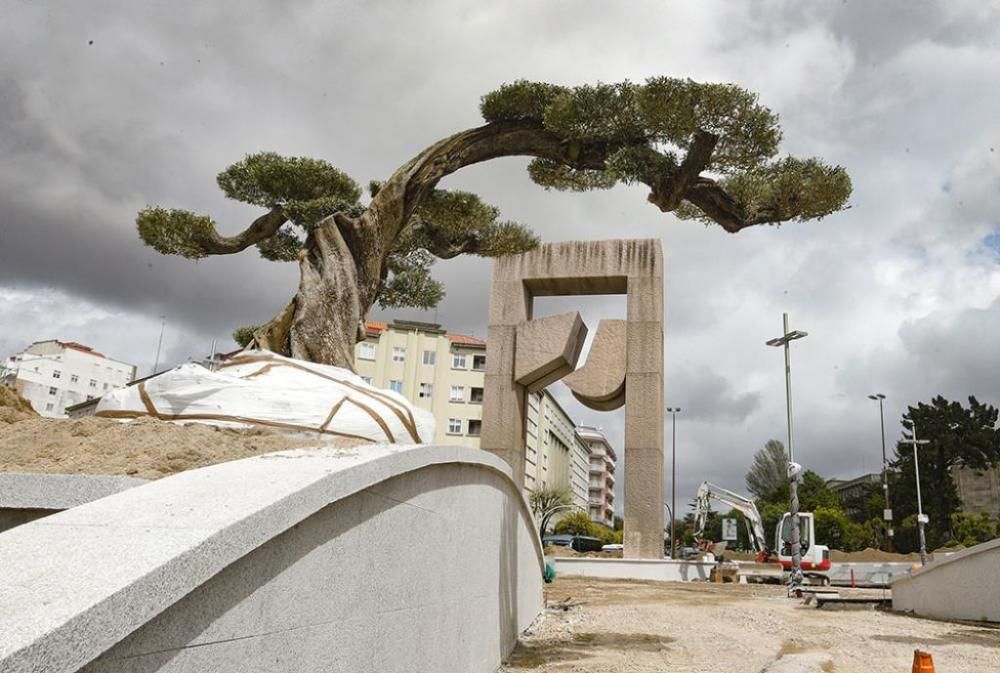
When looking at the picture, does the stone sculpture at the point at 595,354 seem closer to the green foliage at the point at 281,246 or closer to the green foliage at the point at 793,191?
the green foliage at the point at 281,246

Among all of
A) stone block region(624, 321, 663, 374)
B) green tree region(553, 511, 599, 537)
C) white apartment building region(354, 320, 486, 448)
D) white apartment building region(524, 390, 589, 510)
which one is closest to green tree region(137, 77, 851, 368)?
stone block region(624, 321, 663, 374)

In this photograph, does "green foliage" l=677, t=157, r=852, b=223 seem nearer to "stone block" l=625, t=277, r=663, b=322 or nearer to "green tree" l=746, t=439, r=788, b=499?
"stone block" l=625, t=277, r=663, b=322

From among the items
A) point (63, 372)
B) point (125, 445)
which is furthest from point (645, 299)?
point (63, 372)

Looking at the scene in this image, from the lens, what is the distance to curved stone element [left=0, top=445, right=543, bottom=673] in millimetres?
1658

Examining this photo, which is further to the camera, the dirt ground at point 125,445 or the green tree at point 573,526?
the green tree at point 573,526

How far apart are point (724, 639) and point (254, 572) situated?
24.6 ft

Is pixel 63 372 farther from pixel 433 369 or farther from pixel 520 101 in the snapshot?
pixel 520 101

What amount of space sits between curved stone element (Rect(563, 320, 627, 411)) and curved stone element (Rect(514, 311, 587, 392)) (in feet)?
1.70

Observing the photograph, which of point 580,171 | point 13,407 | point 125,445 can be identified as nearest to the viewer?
point 125,445

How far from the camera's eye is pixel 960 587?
38.5 feet

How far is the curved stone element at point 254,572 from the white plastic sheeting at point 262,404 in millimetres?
609

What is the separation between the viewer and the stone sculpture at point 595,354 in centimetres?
2078

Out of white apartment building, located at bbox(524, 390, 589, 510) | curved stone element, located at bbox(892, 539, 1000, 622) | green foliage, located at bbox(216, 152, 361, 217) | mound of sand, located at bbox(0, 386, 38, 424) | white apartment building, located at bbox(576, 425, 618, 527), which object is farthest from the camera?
white apartment building, located at bbox(576, 425, 618, 527)

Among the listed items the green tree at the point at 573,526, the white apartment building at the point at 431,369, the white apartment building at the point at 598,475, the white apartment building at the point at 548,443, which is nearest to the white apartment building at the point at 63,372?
the white apartment building at the point at 431,369
